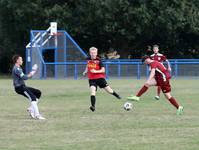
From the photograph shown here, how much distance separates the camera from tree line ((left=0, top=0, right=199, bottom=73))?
45.3 m

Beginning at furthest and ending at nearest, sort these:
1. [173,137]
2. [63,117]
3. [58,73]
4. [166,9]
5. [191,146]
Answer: [166,9]
[58,73]
[63,117]
[173,137]
[191,146]

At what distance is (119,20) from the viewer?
46.6 m

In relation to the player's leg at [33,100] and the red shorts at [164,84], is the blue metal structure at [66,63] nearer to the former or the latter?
the red shorts at [164,84]

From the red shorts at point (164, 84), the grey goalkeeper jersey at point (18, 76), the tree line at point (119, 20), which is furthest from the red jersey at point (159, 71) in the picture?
the tree line at point (119, 20)

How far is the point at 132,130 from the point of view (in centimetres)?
1087

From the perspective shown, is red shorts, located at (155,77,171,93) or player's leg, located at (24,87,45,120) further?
red shorts, located at (155,77,171,93)

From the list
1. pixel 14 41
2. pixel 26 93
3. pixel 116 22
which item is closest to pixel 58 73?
pixel 116 22

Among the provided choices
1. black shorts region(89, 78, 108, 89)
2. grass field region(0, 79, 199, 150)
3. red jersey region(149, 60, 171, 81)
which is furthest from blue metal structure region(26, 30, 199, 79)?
red jersey region(149, 60, 171, 81)

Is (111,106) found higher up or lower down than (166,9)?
lower down

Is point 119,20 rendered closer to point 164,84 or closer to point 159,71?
point 159,71

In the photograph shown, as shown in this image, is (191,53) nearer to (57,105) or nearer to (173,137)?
(57,105)

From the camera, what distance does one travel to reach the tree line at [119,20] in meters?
45.3

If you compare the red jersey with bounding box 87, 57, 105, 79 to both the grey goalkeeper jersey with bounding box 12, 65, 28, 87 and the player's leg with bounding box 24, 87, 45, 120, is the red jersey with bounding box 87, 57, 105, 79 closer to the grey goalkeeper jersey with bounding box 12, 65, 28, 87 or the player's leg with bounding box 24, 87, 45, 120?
the player's leg with bounding box 24, 87, 45, 120

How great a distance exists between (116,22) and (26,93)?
33.3 metres
